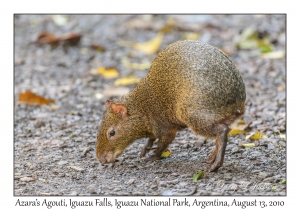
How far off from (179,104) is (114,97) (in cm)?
282

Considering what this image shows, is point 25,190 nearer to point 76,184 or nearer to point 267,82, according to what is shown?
point 76,184

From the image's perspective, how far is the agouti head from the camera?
5.90m

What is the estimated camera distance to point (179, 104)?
5.54 meters

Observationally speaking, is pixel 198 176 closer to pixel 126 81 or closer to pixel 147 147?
pixel 147 147

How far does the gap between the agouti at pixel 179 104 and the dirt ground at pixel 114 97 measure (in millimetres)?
293

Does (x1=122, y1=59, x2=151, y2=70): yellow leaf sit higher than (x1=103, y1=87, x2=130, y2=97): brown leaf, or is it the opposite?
(x1=122, y1=59, x2=151, y2=70): yellow leaf

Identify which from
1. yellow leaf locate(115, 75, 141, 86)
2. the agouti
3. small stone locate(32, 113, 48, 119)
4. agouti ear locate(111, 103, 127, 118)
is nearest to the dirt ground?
small stone locate(32, 113, 48, 119)

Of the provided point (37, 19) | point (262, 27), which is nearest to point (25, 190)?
point (262, 27)

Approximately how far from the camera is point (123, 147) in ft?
19.7

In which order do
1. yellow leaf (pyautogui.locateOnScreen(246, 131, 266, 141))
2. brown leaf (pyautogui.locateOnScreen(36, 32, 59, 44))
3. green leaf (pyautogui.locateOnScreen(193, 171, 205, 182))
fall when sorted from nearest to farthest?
green leaf (pyautogui.locateOnScreen(193, 171, 205, 182)) → yellow leaf (pyautogui.locateOnScreen(246, 131, 266, 141)) → brown leaf (pyautogui.locateOnScreen(36, 32, 59, 44))

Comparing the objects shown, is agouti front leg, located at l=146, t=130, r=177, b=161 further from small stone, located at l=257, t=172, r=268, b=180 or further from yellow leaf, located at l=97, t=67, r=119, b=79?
yellow leaf, located at l=97, t=67, r=119, b=79

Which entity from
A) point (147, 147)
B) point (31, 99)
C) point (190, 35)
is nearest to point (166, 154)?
point (147, 147)

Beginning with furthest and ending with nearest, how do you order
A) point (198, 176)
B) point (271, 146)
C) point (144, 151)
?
point (144, 151) → point (271, 146) → point (198, 176)

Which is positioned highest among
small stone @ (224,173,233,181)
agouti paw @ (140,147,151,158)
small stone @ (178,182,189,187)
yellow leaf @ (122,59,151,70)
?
yellow leaf @ (122,59,151,70)
